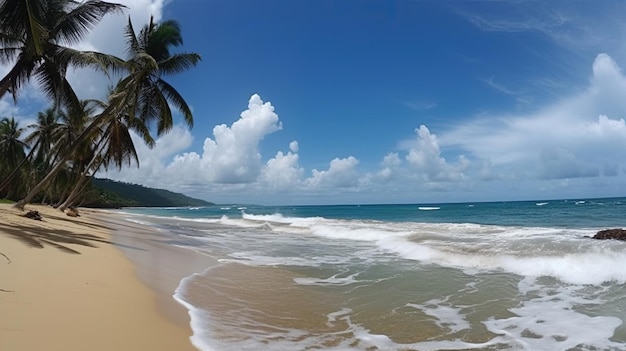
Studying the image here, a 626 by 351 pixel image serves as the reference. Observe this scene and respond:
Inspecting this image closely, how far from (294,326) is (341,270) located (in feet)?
16.9

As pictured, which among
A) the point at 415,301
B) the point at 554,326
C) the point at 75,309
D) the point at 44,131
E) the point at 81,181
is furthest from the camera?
the point at 44,131

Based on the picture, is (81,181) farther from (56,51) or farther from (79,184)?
(56,51)

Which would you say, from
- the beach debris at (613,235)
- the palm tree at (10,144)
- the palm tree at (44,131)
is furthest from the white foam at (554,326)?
the palm tree at (10,144)

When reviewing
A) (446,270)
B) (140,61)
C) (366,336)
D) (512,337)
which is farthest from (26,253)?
(140,61)

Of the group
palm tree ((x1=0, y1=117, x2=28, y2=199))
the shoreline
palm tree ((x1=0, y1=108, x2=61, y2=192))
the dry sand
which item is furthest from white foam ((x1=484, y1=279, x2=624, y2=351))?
palm tree ((x1=0, y1=117, x2=28, y2=199))

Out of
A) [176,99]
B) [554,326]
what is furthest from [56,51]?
[554,326]

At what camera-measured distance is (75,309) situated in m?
4.95

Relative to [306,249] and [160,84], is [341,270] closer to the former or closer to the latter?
[306,249]

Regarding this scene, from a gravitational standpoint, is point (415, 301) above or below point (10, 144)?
below

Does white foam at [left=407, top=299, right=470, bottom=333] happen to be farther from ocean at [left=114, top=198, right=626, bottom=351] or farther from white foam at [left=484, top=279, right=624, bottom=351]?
white foam at [left=484, top=279, right=624, bottom=351]

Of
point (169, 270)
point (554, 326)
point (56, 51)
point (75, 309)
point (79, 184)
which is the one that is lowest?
point (554, 326)

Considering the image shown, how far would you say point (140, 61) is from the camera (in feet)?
62.5

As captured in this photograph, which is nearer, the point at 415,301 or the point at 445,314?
the point at 445,314

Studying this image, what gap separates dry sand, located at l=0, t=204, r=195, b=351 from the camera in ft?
13.1
